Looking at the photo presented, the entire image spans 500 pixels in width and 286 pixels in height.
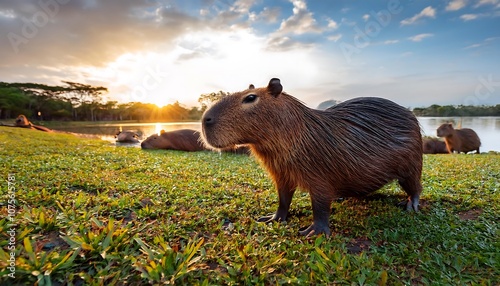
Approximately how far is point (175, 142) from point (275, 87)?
8.53 metres

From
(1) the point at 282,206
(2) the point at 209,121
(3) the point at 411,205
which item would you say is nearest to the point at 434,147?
(3) the point at 411,205

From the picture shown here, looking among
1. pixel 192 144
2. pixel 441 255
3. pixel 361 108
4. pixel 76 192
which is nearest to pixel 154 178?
pixel 76 192

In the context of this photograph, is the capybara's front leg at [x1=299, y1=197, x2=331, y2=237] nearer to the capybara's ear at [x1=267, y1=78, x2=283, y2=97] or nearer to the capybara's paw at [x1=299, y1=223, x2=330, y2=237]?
the capybara's paw at [x1=299, y1=223, x2=330, y2=237]

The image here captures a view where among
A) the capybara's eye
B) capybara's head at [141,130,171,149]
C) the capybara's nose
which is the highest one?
the capybara's eye

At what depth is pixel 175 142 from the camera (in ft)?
33.0

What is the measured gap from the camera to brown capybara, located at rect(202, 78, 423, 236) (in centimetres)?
210

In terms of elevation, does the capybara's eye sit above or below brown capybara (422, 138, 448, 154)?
above

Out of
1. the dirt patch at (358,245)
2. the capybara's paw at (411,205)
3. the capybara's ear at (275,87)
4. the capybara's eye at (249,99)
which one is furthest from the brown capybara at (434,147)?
the capybara's eye at (249,99)

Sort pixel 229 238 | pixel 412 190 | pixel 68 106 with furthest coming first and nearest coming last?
pixel 68 106, pixel 412 190, pixel 229 238

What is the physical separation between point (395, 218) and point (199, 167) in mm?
3532

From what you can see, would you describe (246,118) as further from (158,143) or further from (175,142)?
(158,143)

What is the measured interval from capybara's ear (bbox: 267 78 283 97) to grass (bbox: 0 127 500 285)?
112 centimetres

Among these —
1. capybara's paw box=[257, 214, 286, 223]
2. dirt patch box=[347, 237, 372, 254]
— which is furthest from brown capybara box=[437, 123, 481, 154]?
capybara's paw box=[257, 214, 286, 223]

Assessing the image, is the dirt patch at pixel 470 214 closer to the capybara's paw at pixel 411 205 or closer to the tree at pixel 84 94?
the capybara's paw at pixel 411 205
